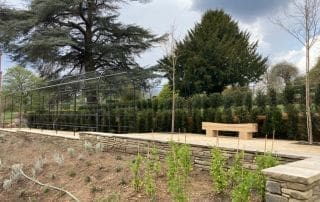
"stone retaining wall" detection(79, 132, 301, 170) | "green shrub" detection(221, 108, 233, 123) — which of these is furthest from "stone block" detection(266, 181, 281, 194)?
"green shrub" detection(221, 108, 233, 123)

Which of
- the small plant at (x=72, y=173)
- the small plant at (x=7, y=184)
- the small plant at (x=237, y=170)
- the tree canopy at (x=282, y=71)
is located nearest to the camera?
the small plant at (x=237, y=170)

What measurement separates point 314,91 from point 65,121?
→ 8162mm

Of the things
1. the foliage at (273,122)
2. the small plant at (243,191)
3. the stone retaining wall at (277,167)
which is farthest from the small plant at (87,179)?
the foliage at (273,122)

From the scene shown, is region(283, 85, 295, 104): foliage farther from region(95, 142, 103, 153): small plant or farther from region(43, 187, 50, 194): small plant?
region(43, 187, 50, 194): small plant

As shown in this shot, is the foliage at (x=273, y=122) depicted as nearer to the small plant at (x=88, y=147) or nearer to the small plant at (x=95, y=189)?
the small plant at (x=88, y=147)

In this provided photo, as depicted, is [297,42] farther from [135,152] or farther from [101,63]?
[101,63]

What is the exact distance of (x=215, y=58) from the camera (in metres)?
19.3

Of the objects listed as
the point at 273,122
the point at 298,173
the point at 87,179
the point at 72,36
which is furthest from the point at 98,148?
the point at 72,36

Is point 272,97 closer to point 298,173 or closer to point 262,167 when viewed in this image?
point 262,167

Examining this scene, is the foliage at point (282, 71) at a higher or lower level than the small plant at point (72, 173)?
higher

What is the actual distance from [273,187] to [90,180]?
10.00 ft

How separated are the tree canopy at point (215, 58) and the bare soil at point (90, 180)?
11.8 m

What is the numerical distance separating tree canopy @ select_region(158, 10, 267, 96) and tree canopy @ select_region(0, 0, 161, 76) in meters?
2.86

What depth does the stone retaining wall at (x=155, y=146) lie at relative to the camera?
443 centimetres
